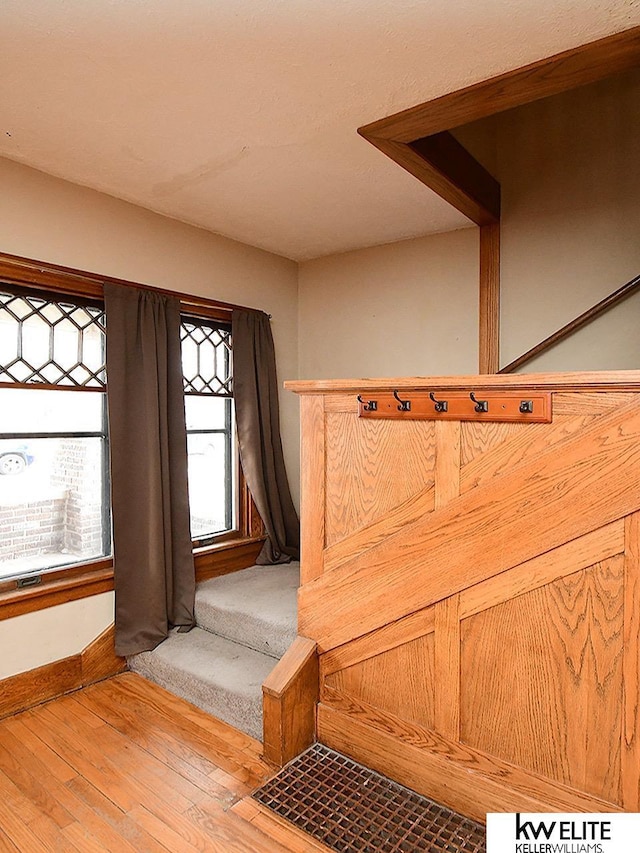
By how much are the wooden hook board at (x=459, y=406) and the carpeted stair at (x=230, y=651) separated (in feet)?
4.17

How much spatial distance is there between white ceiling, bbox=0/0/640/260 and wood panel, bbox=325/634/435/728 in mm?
1947

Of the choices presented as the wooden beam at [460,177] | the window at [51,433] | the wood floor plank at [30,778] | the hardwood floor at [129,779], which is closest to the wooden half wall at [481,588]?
the hardwood floor at [129,779]

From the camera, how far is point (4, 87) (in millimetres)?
1945

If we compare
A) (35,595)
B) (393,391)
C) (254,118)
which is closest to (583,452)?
(393,391)

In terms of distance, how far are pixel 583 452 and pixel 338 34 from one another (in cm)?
144

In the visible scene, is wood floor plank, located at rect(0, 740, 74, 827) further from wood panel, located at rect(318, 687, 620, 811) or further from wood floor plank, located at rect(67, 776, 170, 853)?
wood panel, located at rect(318, 687, 620, 811)

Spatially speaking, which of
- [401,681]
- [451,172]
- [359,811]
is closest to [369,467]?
[401,681]

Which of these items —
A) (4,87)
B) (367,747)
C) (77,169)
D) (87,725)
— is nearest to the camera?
(4,87)

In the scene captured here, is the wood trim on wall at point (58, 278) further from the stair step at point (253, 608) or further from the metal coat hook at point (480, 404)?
the metal coat hook at point (480, 404)

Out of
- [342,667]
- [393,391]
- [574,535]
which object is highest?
[393,391]

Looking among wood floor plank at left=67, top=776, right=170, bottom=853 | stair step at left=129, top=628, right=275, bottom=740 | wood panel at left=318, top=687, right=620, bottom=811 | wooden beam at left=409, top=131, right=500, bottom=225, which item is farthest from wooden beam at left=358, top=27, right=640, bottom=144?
wood floor plank at left=67, top=776, right=170, bottom=853

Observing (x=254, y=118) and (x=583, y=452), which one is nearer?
(x=583, y=452)

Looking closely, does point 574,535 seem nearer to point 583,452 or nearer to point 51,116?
point 583,452

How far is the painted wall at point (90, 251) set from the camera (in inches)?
100
